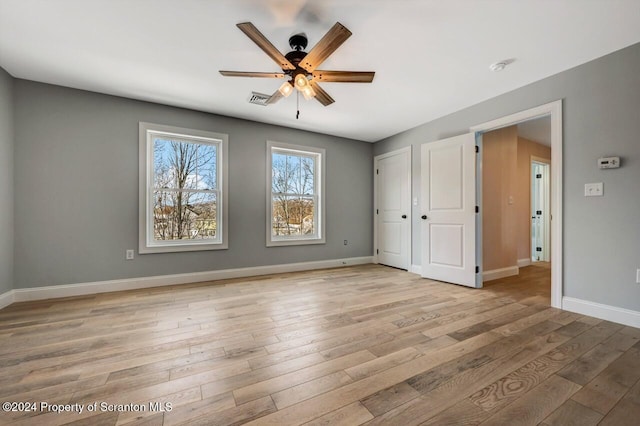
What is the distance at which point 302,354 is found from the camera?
1.83m

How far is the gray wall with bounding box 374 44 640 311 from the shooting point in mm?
2326

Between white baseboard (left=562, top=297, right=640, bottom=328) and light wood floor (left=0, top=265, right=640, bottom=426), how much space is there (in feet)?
0.40

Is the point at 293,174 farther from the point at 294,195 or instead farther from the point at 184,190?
the point at 184,190

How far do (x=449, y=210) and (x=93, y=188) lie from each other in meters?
4.88

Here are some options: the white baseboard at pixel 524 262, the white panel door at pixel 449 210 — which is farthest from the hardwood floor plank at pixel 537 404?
the white baseboard at pixel 524 262

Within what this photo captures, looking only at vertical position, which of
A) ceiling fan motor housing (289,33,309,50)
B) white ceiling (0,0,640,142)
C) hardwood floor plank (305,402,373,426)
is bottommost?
hardwood floor plank (305,402,373,426)

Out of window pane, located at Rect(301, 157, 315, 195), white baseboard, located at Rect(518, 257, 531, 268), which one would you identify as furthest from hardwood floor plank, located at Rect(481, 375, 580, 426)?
white baseboard, located at Rect(518, 257, 531, 268)

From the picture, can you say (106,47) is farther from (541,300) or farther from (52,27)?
(541,300)

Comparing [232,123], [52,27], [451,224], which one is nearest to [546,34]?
[451,224]

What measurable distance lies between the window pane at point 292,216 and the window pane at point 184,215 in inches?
39.8

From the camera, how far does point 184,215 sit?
3879 mm

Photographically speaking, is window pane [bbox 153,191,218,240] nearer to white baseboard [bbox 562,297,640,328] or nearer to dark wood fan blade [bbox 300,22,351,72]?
dark wood fan blade [bbox 300,22,351,72]

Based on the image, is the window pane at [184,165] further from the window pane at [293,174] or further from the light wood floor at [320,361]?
the light wood floor at [320,361]

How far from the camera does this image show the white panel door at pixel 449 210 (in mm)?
3582
